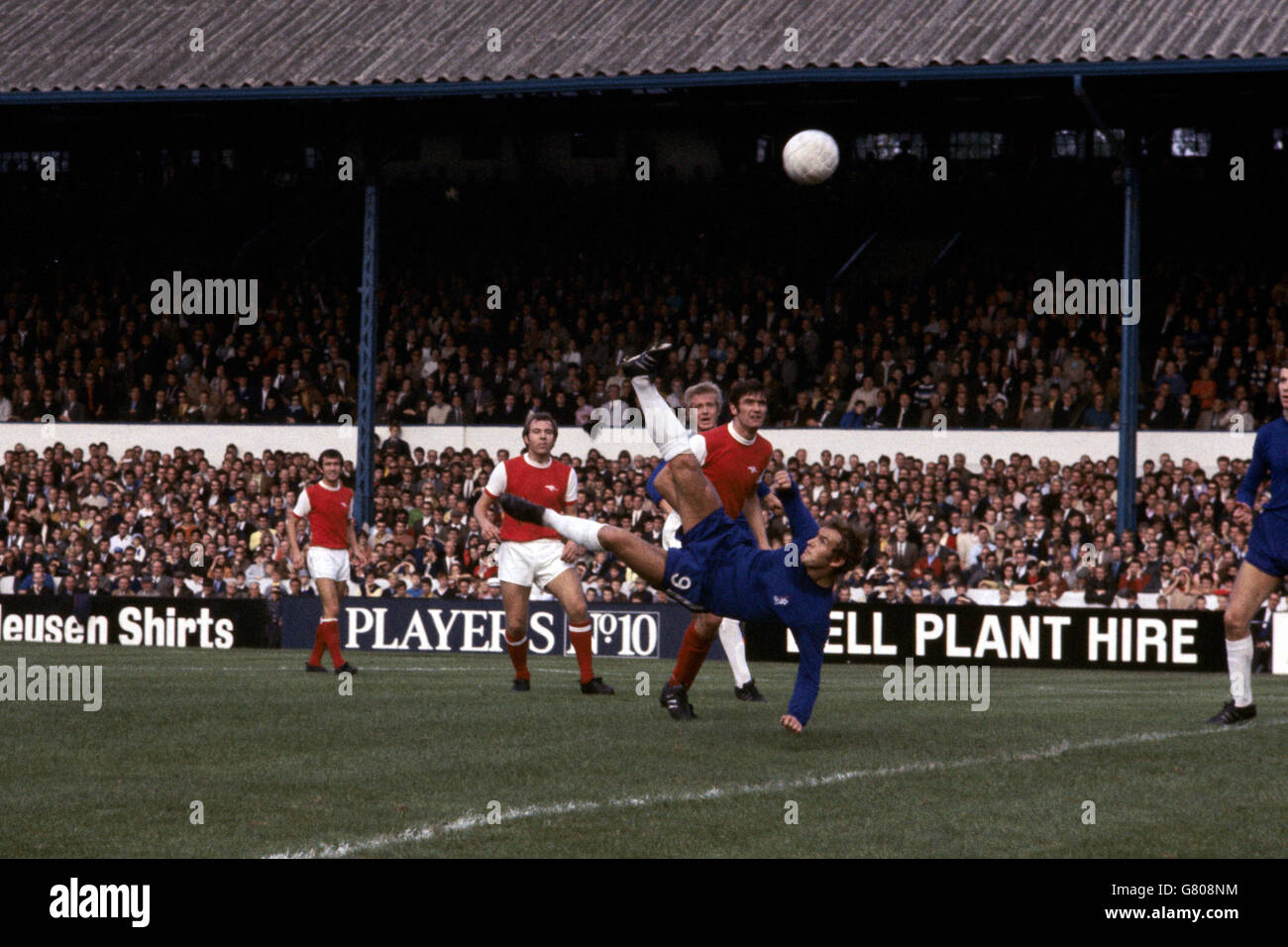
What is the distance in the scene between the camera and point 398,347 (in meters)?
30.4

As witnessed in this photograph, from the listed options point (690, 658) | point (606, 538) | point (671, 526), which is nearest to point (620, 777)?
point (606, 538)

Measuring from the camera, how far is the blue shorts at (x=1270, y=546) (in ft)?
33.7

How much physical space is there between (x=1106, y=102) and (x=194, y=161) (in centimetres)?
1804

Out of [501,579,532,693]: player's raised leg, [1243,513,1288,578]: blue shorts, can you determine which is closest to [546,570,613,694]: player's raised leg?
[501,579,532,693]: player's raised leg

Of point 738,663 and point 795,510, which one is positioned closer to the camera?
point 795,510

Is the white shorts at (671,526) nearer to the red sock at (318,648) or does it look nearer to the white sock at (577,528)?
the white sock at (577,528)

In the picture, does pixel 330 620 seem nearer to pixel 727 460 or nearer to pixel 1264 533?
pixel 727 460

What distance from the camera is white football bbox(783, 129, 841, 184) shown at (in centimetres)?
2014

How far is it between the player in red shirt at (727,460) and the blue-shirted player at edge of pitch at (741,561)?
55cm

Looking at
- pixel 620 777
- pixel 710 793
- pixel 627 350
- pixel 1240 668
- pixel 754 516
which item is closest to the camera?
pixel 710 793

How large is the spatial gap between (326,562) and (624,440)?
36.3 ft

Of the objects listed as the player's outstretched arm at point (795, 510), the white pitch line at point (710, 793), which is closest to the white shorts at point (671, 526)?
the player's outstretched arm at point (795, 510)

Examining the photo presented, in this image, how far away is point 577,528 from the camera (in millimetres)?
10570
